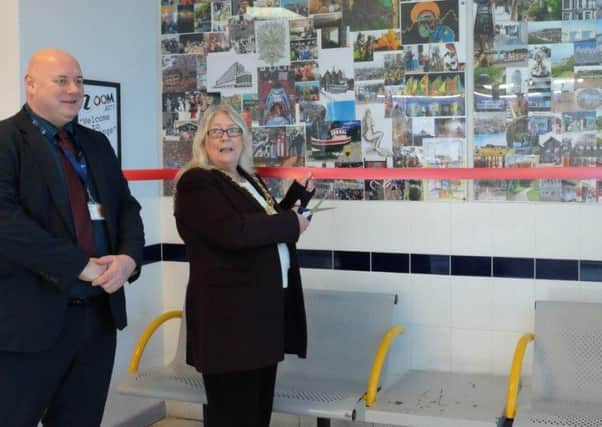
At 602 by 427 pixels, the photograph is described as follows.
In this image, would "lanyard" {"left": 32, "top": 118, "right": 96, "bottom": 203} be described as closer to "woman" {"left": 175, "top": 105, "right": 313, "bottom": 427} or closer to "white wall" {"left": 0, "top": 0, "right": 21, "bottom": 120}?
"woman" {"left": 175, "top": 105, "right": 313, "bottom": 427}

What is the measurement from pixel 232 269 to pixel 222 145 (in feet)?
1.57

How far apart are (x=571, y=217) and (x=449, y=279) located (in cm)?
65

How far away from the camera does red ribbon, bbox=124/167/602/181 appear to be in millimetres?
3521

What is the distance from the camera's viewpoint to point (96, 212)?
8.48ft

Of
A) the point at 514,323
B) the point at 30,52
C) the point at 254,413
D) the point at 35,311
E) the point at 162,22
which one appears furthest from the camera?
the point at 162,22

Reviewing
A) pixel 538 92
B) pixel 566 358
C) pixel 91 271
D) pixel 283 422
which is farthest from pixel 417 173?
pixel 91 271

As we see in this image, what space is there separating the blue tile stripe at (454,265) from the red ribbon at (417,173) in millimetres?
406

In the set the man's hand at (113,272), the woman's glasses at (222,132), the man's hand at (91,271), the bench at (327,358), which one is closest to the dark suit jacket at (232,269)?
the woman's glasses at (222,132)

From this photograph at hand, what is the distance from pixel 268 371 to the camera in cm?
314

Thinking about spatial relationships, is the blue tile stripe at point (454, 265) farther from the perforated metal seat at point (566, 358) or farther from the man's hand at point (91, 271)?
the man's hand at point (91, 271)

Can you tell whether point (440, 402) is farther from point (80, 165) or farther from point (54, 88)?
point (54, 88)

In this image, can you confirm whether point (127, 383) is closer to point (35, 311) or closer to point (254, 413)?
point (254, 413)

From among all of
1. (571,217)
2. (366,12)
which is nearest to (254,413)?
(571,217)

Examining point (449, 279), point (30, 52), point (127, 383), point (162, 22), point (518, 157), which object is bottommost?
point (127, 383)
